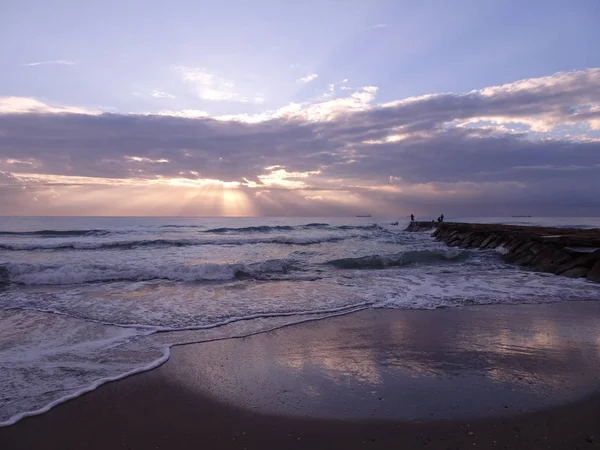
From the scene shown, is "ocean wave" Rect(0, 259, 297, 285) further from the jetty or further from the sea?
the jetty

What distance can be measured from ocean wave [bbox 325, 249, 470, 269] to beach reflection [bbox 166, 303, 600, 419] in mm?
9688

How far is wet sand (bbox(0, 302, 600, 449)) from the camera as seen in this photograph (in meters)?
3.59

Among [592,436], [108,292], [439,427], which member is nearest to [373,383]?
[439,427]

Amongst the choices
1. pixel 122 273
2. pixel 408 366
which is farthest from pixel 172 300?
pixel 408 366

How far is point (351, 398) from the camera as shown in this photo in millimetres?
4344

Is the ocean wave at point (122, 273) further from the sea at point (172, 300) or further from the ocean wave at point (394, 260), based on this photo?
the ocean wave at point (394, 260)

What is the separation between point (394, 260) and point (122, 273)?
1174 cm

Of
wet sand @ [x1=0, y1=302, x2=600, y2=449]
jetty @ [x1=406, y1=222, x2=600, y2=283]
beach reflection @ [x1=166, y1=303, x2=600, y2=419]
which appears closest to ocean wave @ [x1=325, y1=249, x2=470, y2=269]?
jetty @ [x1=406, y1=222, x2=600, y2=283]

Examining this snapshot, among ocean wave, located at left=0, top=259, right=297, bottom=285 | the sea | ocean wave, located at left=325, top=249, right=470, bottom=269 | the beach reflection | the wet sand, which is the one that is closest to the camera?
the wet sand

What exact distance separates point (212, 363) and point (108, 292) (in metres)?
7.12

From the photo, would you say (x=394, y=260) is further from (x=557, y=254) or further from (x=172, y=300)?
(x=172, y=300)

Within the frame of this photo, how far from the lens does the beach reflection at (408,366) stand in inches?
166

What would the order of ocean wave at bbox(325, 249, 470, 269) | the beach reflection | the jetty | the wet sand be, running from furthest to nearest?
ocean wave at bbox(325, 249, 470, 269), the jetty, the beach reflection, the wet sand

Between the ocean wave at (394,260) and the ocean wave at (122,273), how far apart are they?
3.07 metres
